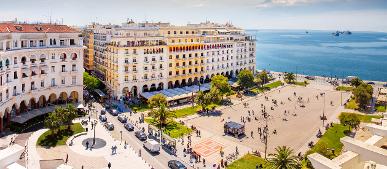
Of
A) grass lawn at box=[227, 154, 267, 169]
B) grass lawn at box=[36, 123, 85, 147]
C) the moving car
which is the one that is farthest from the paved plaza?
grass lawn at box=[36, 123, 85, 147]

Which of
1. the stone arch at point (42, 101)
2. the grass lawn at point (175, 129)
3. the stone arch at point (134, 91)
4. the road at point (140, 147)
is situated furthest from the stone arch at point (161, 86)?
the stone arch at point (42, 101)

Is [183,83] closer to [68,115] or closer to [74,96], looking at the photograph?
[74,96]

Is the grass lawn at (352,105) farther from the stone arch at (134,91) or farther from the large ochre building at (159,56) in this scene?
the stone arch at (134,91)

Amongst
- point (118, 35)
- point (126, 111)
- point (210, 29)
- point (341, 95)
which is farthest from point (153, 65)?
point (341, 95)

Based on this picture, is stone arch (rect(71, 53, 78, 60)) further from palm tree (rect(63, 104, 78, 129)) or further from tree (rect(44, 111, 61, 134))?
tree (rect(44, 111, 61, 134))

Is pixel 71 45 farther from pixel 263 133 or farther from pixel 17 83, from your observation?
pixel 263 133

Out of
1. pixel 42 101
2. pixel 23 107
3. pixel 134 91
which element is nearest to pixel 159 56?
pixel 134 91
